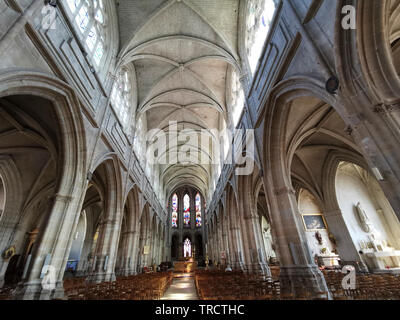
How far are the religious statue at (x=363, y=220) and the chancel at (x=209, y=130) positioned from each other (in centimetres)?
11

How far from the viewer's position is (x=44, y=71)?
580 cm

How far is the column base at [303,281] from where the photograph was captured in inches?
235

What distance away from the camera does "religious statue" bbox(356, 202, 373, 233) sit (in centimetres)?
1345

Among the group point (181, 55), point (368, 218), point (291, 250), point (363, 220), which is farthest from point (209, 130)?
point (291, 250)

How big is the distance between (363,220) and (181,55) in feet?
59.4

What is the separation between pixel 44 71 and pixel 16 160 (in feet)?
30.4

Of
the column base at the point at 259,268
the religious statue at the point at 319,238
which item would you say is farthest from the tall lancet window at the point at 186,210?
the column base at the point at 259,268

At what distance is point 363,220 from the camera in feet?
44.8

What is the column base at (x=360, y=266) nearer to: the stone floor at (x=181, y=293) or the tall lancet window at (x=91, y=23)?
the stone floor at (x=181, y=293)

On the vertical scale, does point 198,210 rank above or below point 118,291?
above

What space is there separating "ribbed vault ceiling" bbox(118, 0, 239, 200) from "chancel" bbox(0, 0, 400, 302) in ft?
0.33

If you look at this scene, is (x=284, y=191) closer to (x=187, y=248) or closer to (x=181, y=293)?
(x=181, y=293)

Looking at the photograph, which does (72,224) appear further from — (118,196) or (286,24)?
(286,24)
